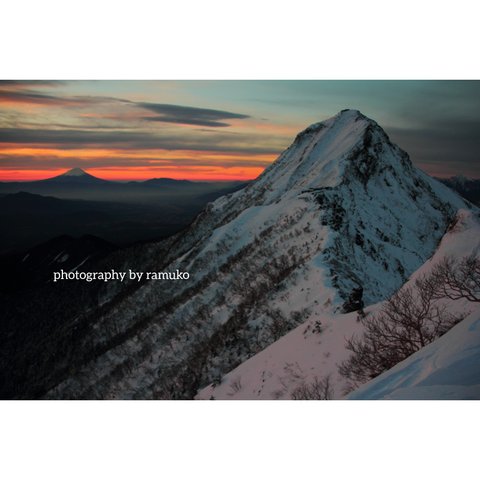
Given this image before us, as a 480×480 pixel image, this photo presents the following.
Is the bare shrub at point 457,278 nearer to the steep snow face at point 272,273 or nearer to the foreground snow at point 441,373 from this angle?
the foreground snow at point 441,373

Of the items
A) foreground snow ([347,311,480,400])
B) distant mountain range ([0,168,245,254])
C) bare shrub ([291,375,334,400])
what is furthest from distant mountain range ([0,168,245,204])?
foreground snow ([347,311,480,400])

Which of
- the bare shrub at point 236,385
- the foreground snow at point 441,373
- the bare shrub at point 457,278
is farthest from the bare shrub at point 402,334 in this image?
the bare shrub at point 236,385

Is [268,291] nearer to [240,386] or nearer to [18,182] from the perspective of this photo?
[240,386]

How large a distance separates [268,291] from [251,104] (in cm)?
2013

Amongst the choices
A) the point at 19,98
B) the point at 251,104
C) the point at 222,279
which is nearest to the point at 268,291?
the point at 222,279

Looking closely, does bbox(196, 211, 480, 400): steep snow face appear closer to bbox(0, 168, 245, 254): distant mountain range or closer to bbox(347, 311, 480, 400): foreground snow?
bbox(347, 311, 480, 400): foreground snow

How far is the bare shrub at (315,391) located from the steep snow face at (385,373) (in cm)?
13

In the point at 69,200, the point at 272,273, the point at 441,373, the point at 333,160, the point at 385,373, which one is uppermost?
the point at 333,160

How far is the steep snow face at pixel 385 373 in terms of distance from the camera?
1084cm

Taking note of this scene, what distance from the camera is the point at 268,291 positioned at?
33.6 m

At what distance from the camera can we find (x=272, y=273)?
1479 inches

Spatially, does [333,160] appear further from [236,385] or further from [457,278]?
[457,278]

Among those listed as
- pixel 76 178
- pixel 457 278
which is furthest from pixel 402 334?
pixel 76 178

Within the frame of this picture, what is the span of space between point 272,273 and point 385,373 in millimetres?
25890
